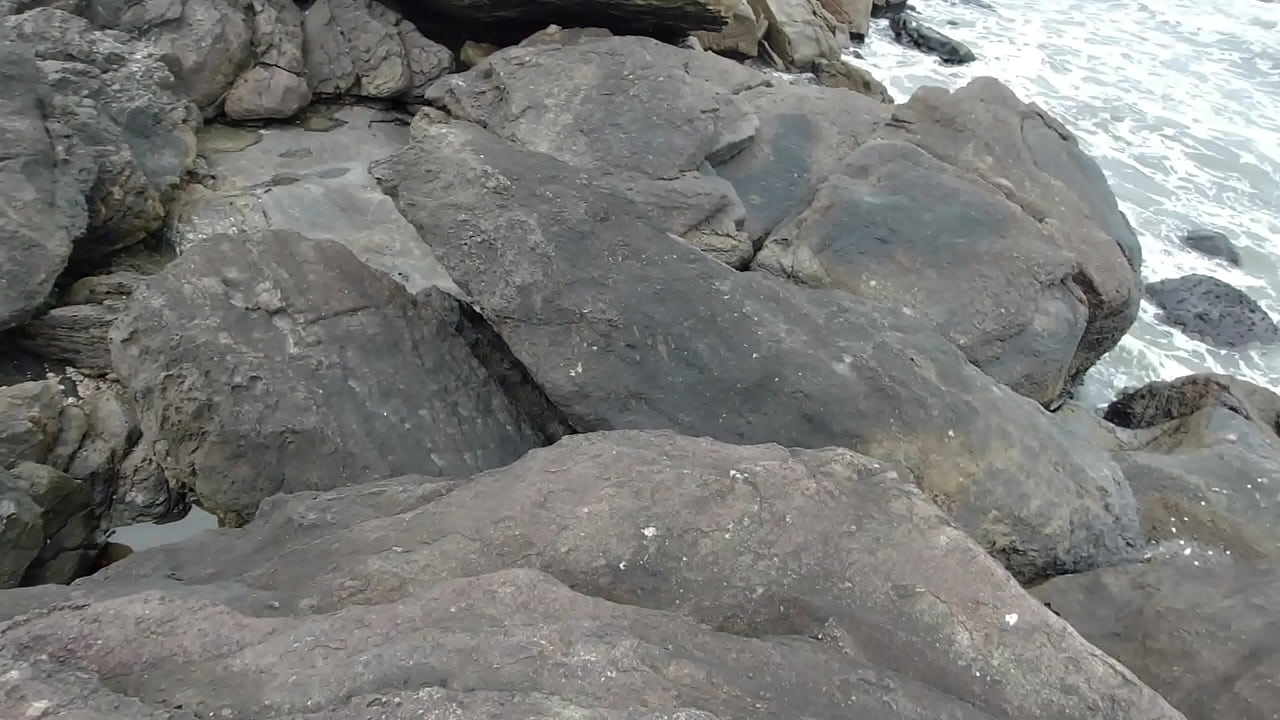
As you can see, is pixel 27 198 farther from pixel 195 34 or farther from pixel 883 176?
pixel 883 176

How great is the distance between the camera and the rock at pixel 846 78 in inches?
338

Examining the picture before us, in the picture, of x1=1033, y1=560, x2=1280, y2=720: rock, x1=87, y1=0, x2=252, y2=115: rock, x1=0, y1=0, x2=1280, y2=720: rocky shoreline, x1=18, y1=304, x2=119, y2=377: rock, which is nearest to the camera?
x1=0, y1=0, x2=1280, y2=720: rocky shoreline

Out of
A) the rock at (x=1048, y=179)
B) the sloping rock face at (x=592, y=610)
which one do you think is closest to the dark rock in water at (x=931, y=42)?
the rock at (x=1048, y=179)

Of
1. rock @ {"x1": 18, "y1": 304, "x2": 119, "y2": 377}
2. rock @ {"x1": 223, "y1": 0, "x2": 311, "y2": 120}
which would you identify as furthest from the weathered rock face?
rock @ {"x1": 223, "y1": 0, "x2": 311, "y2": 120}

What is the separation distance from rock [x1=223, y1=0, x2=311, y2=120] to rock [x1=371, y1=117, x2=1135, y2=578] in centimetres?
305

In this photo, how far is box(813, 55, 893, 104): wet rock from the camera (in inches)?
339

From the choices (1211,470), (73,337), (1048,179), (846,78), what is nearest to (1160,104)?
(846,78)

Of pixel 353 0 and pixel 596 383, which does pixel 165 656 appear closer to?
pixel 596 383

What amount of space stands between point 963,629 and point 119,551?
318 centimetres

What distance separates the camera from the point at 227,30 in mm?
6070

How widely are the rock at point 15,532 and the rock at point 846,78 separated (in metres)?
7.10

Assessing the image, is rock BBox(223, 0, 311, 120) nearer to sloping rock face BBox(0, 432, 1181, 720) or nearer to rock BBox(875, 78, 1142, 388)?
rock BBox(875, 78, 1142, 388)

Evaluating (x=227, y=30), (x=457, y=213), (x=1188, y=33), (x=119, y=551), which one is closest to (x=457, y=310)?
(x=457, y=213)

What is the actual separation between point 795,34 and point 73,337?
22.3ft
